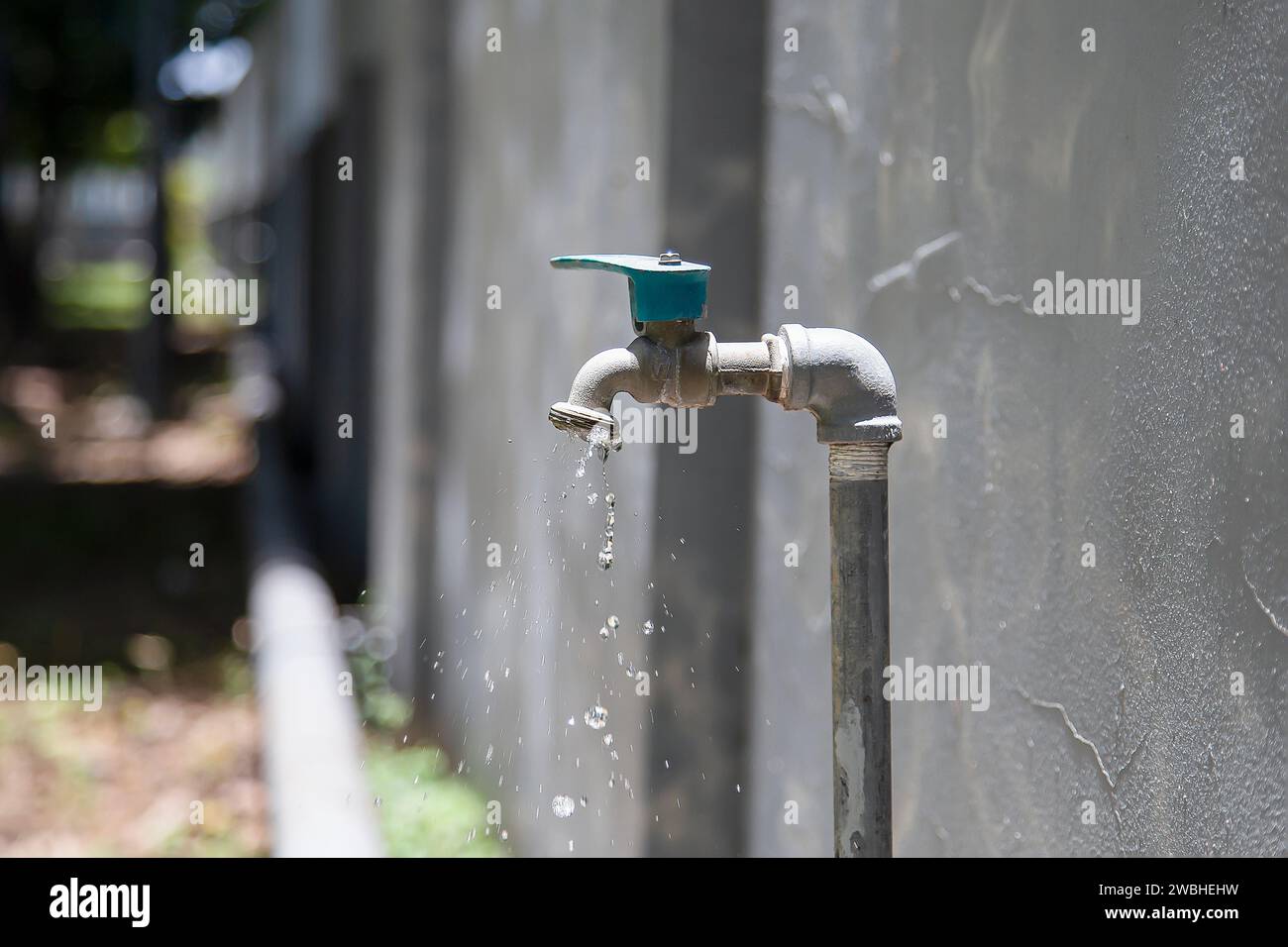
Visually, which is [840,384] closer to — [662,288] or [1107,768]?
[662,288]

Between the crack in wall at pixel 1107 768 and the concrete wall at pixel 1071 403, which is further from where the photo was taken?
the crack in wall at pixel 1107 768

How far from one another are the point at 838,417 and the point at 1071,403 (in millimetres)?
291

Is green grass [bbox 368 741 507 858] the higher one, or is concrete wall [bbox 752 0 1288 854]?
Result: concrete wall [bbox 752 0 1288 854]

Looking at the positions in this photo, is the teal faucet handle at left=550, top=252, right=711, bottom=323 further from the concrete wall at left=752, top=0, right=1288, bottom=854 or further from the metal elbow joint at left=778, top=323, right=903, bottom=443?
the concrete wall at left=752, top=0, right=1288, bottom=854

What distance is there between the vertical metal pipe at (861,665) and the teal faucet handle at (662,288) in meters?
0.27

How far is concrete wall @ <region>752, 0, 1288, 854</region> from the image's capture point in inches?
55.6

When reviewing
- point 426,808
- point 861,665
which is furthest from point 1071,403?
point 426,808

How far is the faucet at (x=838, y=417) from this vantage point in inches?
65.9

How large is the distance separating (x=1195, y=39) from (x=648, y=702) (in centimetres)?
205

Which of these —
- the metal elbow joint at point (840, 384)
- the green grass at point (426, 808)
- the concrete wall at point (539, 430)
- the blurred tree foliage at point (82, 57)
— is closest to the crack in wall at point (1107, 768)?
the metal elbow joint at point (840, 384)

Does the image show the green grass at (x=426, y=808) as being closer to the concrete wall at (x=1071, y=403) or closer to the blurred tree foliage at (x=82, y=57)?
the concrete wall at (x=1071, y=403)

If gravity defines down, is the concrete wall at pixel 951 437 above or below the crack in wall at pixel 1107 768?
above

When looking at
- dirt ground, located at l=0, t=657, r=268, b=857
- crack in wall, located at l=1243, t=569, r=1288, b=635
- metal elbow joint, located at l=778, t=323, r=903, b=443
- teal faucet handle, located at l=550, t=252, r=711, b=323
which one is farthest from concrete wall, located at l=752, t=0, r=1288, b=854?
dirt ground, located at l=0, t=657, r=268, b=857
